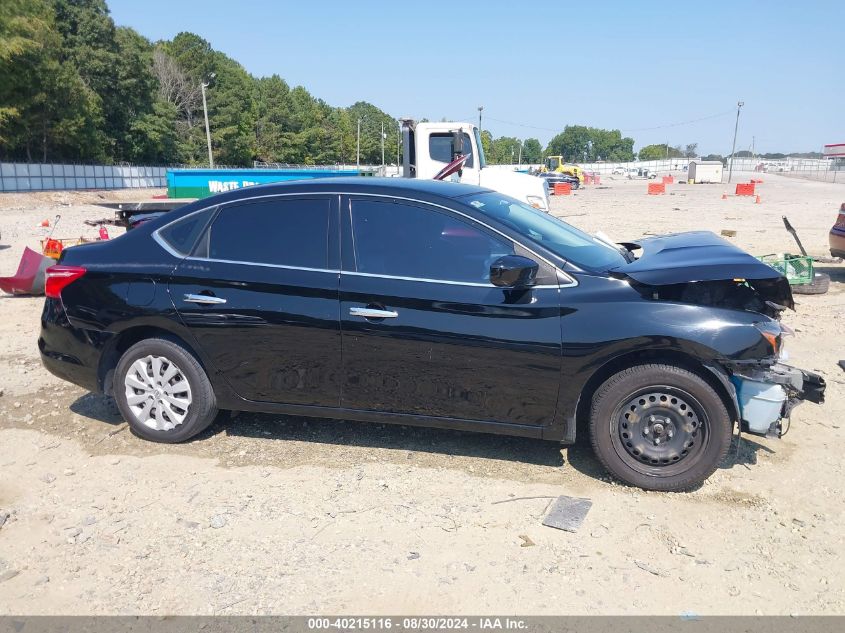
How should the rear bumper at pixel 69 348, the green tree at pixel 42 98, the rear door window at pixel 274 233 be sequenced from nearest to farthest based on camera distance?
the rear door window at pixel 274 233, the rear bumper at pixel 69 348, the green tree at pixel 42 98

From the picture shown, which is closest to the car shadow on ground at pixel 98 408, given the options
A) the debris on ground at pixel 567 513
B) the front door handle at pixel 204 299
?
the front door handle at pixel 204 299

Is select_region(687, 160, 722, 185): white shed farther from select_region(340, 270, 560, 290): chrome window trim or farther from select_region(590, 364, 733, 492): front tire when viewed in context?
select_region(340, 270, 560, 290): chrome window trim

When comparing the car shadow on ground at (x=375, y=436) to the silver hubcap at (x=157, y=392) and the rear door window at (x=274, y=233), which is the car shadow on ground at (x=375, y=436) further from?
the rear door window at (x=274, y=233)

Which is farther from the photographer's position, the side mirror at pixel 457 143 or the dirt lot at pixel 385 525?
the side mirror at pixel 457 143

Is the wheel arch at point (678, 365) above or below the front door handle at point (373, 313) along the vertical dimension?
below

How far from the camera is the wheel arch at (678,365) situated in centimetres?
389

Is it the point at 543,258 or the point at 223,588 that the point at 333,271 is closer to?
the point at 543,258

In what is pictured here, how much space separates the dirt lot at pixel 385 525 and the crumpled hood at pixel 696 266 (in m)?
1.30

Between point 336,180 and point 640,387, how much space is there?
2.45 m

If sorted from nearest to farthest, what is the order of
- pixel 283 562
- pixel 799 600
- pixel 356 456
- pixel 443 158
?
pixel 799 600 < pixel 283 562 < pixel 356 456 < pixel 443 158

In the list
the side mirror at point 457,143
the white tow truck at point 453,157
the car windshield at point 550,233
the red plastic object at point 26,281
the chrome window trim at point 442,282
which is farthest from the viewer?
the white tow truck at point 453,157

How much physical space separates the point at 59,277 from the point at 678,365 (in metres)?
4.26

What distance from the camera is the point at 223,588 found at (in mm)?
3236

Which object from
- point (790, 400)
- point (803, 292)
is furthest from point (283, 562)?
point (803, 292)
